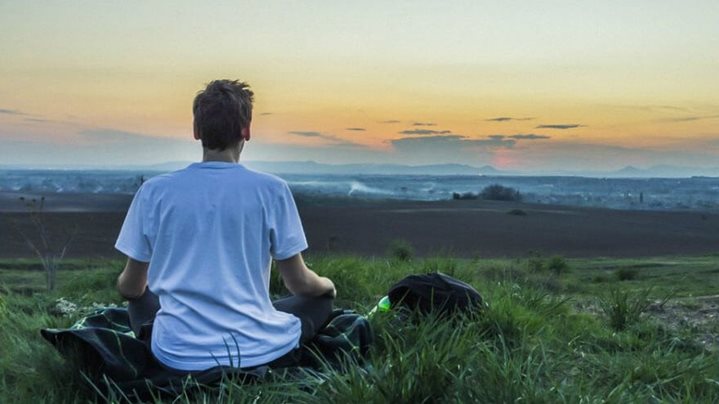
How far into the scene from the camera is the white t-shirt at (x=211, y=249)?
3279 millimetres

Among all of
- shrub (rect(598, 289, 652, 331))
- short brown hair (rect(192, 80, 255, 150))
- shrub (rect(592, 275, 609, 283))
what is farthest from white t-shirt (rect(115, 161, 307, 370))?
shrub (rect(592, 275, 609, 283))

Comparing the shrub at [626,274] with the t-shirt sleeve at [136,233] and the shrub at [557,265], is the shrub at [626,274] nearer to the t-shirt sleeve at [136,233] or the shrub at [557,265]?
the shrub at [557,265]

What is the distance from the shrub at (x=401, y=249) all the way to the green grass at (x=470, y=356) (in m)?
3.22

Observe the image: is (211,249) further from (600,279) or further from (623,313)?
(600,279)

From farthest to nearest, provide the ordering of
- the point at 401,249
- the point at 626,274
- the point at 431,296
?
the point at 626,274, the point at 401,249, the point at 431,296

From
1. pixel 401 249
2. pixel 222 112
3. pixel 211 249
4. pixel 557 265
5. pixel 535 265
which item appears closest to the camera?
pixel 222 112

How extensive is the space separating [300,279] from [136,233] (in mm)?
735

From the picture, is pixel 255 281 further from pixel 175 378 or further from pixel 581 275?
pixel 581 275

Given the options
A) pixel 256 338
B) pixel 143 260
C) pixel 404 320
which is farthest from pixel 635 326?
pixel 143 260

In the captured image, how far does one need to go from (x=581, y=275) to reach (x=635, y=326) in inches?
332

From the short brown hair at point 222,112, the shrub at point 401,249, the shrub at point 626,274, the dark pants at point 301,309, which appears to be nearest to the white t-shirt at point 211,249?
the short brown hair at point 222,112

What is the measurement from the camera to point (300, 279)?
3.56 m

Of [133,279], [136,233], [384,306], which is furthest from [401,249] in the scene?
[136,233]

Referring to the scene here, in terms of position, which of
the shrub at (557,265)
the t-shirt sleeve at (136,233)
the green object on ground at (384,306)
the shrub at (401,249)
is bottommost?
the shrub at (557,265)
